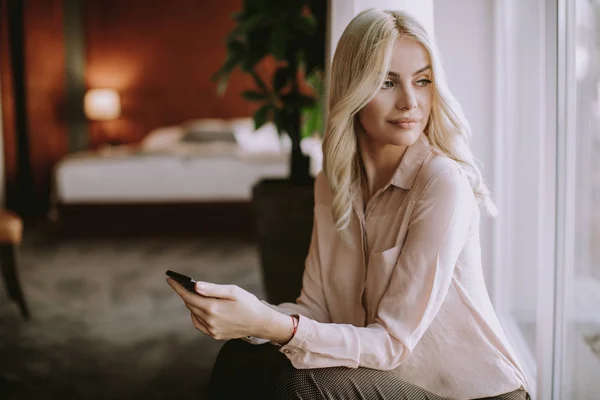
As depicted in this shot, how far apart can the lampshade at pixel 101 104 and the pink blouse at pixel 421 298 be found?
618 cm

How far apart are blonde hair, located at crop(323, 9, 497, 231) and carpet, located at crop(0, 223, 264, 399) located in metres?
1.23

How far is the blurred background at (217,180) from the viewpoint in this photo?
144cm

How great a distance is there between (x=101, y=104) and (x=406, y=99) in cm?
631

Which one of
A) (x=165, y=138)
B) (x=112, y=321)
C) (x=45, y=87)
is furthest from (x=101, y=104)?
(x=112, y=321)

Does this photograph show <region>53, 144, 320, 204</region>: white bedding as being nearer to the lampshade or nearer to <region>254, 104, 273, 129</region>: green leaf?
the lampshade

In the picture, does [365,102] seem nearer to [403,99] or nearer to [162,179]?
[403,99]

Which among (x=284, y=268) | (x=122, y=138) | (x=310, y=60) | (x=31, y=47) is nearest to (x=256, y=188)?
(x=284, y=268)

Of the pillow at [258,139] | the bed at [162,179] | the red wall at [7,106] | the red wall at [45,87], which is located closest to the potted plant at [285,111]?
the bed at [162,179]

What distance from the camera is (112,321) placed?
2918mm

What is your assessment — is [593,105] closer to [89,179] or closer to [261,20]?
[261,20]

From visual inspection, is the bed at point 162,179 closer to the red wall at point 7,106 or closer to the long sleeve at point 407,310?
the red wall at point 7,106

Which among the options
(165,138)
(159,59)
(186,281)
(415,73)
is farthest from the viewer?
(159,59)

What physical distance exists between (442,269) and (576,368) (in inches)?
30.4

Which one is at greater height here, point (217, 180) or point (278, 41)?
point (278, 41)
